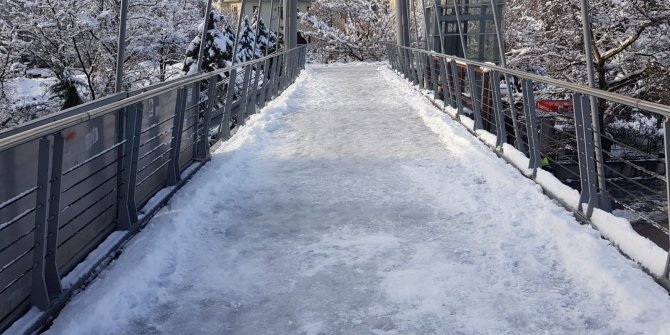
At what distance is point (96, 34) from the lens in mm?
21750

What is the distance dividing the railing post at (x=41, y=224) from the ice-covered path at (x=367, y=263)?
167 mm

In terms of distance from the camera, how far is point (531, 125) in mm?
6230

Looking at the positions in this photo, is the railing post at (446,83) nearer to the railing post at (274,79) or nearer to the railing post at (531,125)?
the railing post at (274,79)

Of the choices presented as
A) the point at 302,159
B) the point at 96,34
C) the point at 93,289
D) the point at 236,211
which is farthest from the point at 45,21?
the point at 93,289

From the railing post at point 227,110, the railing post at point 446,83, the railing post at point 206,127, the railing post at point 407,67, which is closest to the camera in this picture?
the railing post at point 206,127

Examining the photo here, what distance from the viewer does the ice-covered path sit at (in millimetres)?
3342

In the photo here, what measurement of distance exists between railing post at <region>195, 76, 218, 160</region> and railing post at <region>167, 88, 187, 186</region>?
1.02m

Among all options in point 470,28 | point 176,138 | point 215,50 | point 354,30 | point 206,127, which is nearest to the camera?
point 176,138

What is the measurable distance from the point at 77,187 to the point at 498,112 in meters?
5.10

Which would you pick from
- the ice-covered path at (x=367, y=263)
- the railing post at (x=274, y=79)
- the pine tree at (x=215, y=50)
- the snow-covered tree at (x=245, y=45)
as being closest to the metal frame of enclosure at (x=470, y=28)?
the railing post at (x=274, y=79)

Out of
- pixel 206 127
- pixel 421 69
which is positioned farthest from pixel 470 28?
pixel 206 127

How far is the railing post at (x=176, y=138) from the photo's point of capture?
233 inches

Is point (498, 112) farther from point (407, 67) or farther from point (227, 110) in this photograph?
point (407, 67)

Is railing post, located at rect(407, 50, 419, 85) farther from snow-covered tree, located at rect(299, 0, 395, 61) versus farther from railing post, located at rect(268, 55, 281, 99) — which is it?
snow-covered tree, located at rect(299, 0, 395, 61)
